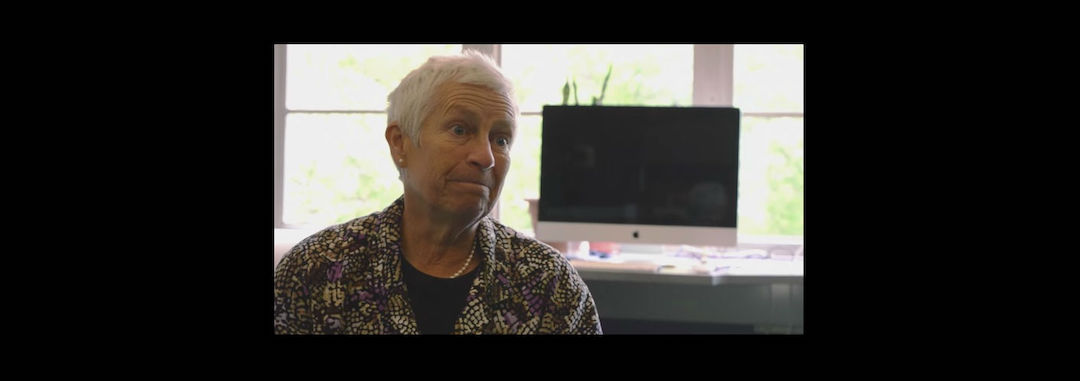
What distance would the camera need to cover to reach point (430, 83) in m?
1.31

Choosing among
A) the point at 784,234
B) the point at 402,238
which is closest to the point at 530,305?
the point at 402,238

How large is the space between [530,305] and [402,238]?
24cm

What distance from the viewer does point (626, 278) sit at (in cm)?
213

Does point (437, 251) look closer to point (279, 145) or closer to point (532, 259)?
point (532, 259)

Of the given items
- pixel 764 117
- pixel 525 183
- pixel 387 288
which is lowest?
pixel 387 288

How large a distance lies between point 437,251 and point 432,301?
3.3 inches

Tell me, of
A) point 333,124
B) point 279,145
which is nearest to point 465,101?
point 279,145

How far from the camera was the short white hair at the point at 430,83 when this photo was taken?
4.29ft

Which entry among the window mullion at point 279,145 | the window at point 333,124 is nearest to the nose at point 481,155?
the window mullion at point 279,145

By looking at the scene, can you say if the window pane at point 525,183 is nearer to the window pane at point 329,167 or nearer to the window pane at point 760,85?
the window pane at point 329,167

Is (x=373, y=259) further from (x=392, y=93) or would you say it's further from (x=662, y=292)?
(x=662, y=292)

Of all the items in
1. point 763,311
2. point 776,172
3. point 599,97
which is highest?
point 599,97

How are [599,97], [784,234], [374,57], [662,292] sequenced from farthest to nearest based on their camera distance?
[784,234] → [599,97] → [374,57] → [662,292]

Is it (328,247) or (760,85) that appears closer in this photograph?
(328,247)
